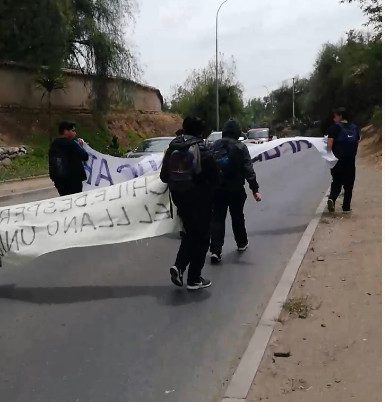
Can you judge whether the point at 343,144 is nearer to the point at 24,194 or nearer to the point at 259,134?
the point at 24,194

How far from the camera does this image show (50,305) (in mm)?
6109

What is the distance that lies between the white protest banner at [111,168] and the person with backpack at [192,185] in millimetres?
3268

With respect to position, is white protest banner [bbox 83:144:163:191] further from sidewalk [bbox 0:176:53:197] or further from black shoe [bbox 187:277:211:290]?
sidewalk [bbox 0:176:53:197]

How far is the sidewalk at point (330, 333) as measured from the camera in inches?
162

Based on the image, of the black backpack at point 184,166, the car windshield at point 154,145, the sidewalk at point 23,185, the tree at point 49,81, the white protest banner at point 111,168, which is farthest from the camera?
the tree at point 49,81

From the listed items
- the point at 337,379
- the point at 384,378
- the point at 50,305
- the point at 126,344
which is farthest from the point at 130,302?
the point at 384,378

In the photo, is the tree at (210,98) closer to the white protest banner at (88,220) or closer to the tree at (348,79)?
the tree at (348,79)

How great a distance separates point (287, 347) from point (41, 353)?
1.88m

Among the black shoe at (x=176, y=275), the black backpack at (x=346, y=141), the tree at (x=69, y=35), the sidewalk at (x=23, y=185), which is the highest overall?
the tree at (x=69, y=35)

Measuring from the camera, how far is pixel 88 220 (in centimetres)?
684

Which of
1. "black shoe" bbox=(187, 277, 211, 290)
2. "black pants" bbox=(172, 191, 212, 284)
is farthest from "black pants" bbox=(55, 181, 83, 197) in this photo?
"black shoe" bbox=(187, 277, 211, 290)

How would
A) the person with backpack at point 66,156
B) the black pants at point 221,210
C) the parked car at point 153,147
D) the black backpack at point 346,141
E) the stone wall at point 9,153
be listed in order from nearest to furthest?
1. the black pants at point 221,210
2. the person with backpack at point 66,156
3. the black backpack at point 346,141
4. the parked car at point 153,147
5. the stone wall at point 9,153

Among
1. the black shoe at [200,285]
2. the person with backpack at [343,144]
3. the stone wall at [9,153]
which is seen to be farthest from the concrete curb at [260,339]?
the stone wall at [9,153]

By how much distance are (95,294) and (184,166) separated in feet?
5.19
